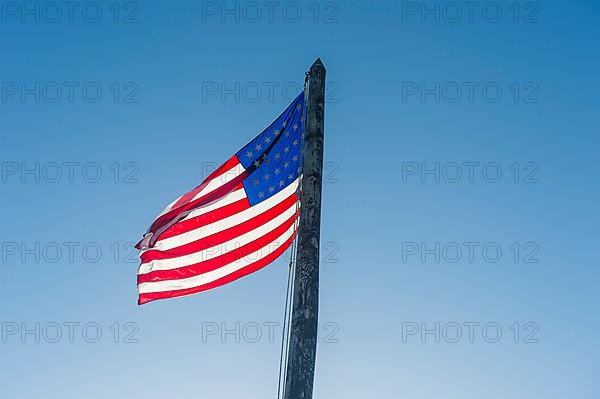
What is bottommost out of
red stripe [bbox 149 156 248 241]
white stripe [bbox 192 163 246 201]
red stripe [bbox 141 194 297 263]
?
red stripe [bbox 141 194 297 263]

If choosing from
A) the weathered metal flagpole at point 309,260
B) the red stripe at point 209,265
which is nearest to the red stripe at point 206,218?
the red stripe at point 209,265

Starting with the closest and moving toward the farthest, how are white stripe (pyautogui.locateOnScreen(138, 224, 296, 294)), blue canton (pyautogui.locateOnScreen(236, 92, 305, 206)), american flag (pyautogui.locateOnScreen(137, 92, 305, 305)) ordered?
blue canton (pyautogui.locateOnScreen(236, 92, 305, 206))
american flag (pyautogui.locateOnScreen(137, 92, 305, 305))
white stripe (pyautogui.locateOnScreen(138, 224, 296, 294))

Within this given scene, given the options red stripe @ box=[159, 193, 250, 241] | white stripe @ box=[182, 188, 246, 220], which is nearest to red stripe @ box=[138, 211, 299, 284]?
red stripe @ box=[159, 193, 250, 241]

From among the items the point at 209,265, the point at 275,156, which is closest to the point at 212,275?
the point at 209,265

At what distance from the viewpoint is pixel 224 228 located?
916 cm

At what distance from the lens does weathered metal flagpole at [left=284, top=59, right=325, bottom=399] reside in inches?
230

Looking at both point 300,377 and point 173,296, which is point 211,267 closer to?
point 173,296

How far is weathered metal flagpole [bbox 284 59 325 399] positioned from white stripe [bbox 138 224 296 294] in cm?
204

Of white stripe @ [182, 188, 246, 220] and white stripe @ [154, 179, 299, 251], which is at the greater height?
white stripe @ [182, 188, 246, 220]

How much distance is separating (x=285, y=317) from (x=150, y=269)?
9.31 ft

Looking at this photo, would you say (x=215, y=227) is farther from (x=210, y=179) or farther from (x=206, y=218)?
(x=210, y=179)

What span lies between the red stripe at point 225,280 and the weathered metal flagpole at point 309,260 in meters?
1.89

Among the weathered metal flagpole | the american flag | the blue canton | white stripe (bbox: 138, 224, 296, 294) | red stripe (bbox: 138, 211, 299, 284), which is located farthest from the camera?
red stripe (bbox: 138, 211, 299, 284)

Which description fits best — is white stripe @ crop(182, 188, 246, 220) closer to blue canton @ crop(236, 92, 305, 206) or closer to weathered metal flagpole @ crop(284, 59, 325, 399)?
blue canton @ crop(236, 92, 305, 206)
